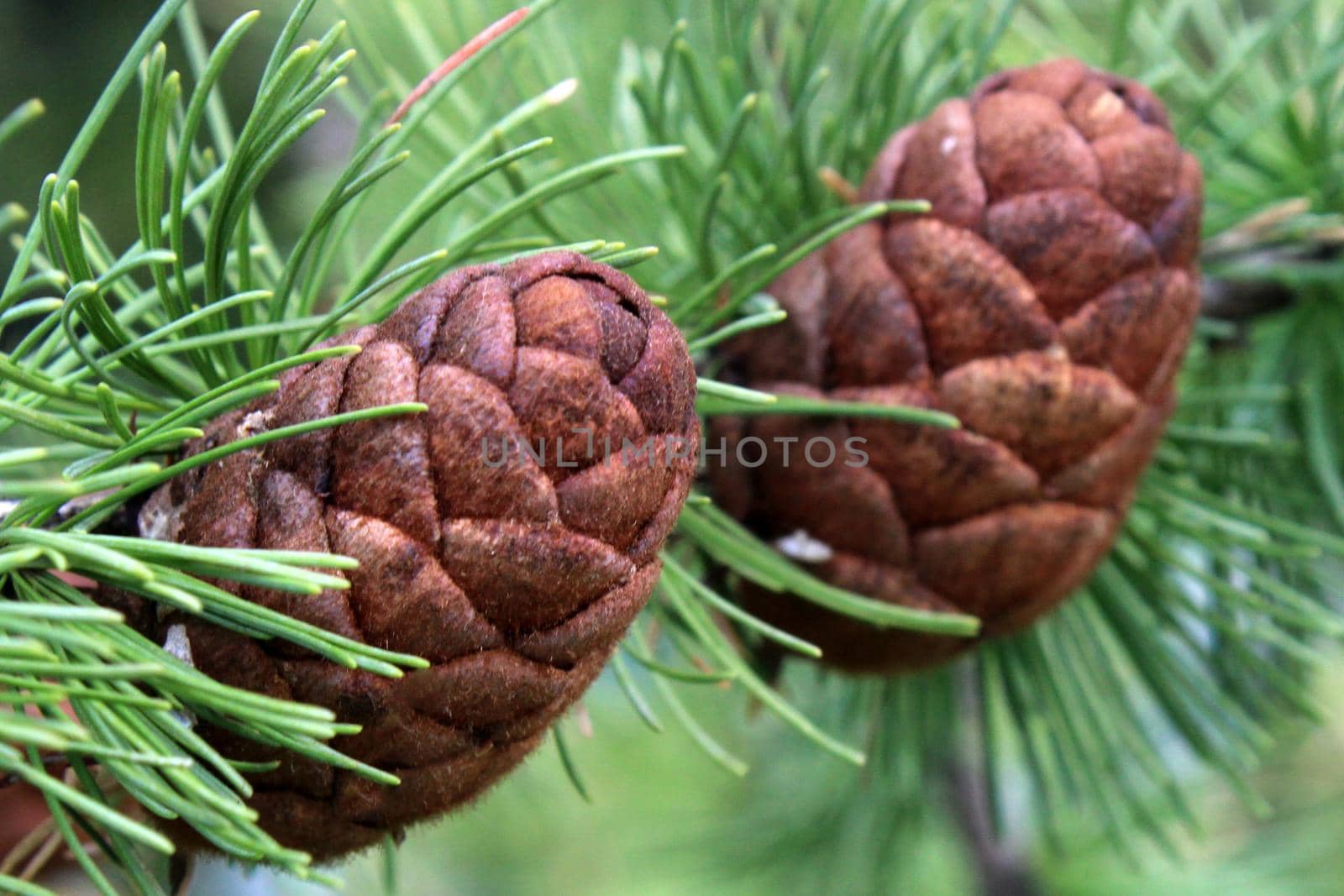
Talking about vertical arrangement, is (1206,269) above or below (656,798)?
above

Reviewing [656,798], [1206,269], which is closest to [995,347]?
[1206,269]

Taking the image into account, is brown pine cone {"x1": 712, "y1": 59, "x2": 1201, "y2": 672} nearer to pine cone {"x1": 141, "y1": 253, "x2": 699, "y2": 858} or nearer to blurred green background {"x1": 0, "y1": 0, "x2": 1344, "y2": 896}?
pine cone {"x1": 141, "y1": 253, "x2": 699, "y2": 858}

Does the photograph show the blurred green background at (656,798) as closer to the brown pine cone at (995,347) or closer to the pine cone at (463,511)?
the brown pine cone at (995,347)

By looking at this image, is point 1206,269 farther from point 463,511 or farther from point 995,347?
point 463,511

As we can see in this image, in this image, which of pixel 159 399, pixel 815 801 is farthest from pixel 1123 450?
pixel 815 801

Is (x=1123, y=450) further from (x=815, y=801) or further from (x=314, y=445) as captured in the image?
(x=815, y=801)

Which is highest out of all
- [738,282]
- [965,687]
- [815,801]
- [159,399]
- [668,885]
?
[159,399]
